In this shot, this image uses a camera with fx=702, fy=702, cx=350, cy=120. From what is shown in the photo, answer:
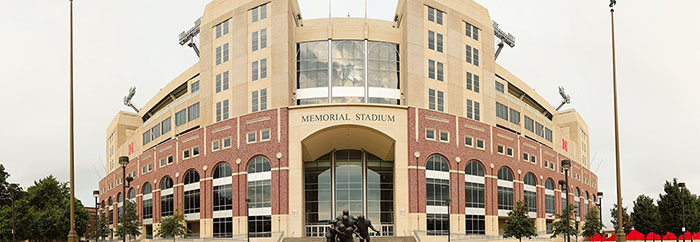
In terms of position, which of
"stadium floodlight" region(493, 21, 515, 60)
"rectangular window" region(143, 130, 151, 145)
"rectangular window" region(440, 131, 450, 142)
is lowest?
"rectangular window" region(440, 131, 450, 142)

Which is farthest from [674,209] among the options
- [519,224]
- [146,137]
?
[146,137]

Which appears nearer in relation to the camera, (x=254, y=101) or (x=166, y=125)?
(x=254, y=101)

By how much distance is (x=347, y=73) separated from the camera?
234 feet

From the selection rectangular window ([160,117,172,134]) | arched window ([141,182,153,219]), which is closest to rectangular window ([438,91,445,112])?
rectangular window ([160,117,172,134])

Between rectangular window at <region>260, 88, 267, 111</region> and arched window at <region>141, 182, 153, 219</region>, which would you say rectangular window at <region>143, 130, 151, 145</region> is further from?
rectangular window at <region>260, 88, 267, 111</region>

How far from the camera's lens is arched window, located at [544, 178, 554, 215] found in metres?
88.2

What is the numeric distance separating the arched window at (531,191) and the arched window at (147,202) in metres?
44.8

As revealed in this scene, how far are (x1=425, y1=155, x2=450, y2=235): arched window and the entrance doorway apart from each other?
5659mm

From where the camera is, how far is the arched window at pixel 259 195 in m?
68.1

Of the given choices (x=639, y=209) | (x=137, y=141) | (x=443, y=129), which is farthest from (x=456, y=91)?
(x=137, y=141)

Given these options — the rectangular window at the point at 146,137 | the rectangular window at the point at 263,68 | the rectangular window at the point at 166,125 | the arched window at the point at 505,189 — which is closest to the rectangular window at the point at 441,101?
the arched window at the point at 505,189

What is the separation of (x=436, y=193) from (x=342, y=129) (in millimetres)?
11271

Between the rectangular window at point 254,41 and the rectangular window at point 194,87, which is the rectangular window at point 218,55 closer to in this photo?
the rectangular window at point 254,41

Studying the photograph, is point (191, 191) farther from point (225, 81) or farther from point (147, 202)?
point (147, 202)
